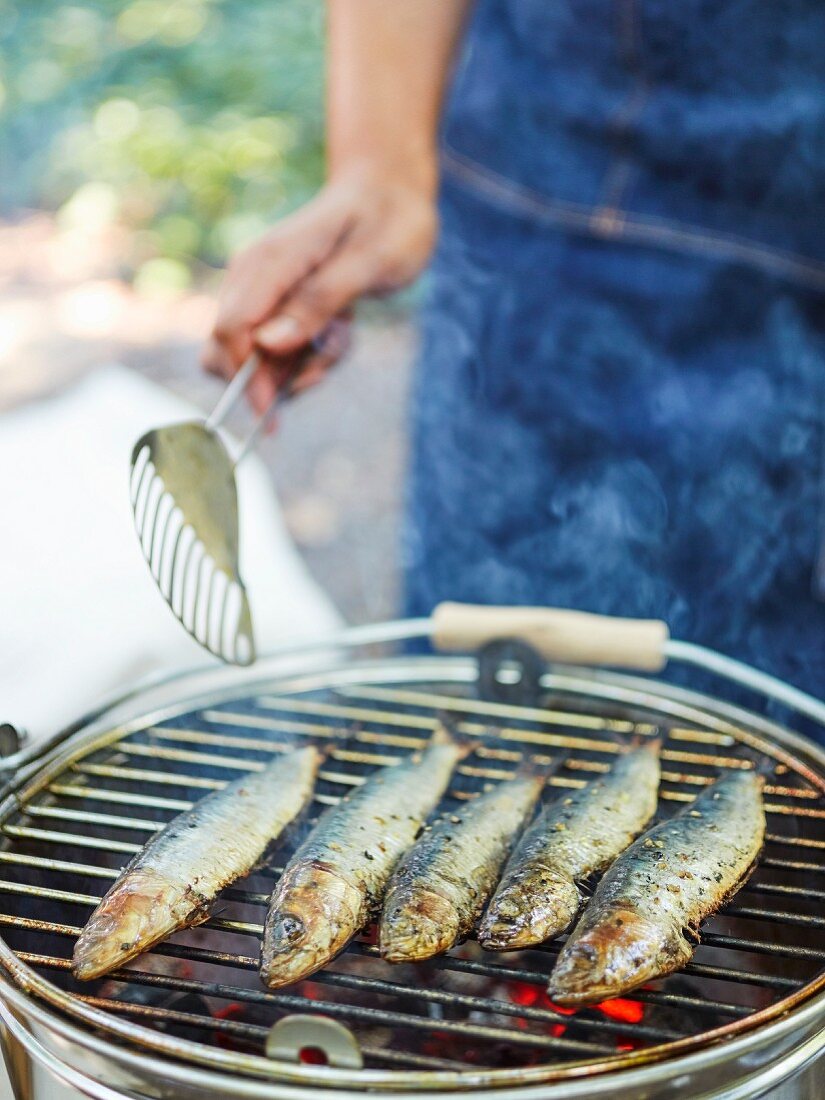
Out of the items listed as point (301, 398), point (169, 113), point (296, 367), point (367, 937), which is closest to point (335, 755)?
point (367, 937)

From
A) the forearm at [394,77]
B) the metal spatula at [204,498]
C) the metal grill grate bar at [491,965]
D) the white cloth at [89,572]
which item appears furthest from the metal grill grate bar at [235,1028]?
the forearm at [394,77]

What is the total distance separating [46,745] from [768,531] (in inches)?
73.0

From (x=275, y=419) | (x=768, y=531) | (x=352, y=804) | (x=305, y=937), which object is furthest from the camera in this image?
(x=768, y=531)

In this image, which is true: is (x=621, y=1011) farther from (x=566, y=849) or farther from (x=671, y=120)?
(x=671, y=120)

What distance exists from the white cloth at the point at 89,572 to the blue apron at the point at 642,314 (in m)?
0.64

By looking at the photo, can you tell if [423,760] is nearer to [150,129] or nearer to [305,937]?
[305,937]

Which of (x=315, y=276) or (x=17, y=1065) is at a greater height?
(x=315, y=276)

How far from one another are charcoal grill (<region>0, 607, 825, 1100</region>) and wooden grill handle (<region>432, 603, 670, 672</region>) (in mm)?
13

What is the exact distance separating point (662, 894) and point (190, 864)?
712 mm

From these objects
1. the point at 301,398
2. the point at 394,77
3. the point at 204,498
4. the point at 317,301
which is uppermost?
the point at 394,77

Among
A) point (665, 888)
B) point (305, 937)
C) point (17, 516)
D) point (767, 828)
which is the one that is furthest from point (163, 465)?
point (17, 516)

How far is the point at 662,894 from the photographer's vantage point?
1.56 metres

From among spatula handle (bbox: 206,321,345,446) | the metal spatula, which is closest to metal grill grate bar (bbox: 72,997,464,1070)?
the metal spatula

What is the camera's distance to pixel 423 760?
2.02 m
